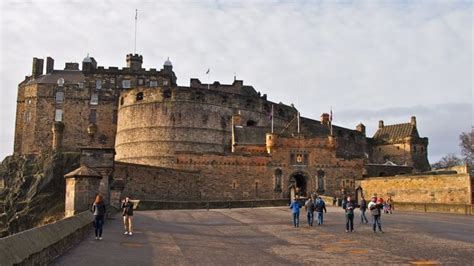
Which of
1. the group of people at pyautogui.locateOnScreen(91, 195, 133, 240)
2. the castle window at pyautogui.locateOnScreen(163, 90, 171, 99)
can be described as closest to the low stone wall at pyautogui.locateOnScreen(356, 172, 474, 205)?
the castle window at pyautogui.locateOnScreen(163, 90, 171, 99)

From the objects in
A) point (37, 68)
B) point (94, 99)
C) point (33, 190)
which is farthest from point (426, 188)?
point (37, 68)

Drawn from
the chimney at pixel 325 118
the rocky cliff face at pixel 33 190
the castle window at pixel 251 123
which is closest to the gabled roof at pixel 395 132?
the chimney at pixel 325 118

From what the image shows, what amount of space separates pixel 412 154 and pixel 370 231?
159 ft

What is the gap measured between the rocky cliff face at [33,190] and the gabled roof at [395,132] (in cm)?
3897

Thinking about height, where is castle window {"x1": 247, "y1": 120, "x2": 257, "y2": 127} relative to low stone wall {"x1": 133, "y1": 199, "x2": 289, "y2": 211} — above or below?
above

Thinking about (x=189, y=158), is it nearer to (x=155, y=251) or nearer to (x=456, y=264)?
(x=155, y=251)

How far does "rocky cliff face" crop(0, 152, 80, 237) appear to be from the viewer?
3962cm

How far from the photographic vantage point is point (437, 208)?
28672 mm

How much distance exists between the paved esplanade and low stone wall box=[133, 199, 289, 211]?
10465 millimetres

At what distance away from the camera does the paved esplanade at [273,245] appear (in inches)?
419

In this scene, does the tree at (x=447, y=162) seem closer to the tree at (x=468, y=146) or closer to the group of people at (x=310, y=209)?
the tree at (x=468, y=146)

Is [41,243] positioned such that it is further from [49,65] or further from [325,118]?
[49,65]

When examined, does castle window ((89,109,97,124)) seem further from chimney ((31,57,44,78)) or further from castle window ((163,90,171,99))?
castle window ((163,90,171,99))

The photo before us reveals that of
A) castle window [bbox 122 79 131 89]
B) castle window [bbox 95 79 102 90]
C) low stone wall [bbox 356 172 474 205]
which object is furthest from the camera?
castle window [bbox 122 79 131 89]
